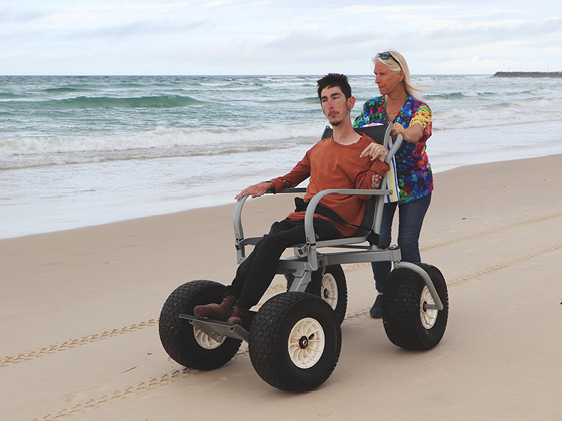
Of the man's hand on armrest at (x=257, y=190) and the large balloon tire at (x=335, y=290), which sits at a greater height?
the man's hand on armrest at (x=257, y=190)

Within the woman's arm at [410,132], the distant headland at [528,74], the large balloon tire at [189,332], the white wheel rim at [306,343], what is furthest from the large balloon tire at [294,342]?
the distant headland at [528,74]

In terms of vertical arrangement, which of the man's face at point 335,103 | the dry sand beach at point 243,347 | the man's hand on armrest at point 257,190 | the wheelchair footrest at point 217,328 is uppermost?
the man's face at point 335,103

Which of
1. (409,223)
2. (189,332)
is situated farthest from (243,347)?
(409,223)

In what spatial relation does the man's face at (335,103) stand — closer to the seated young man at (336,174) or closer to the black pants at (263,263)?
the seated young man at (336,174)

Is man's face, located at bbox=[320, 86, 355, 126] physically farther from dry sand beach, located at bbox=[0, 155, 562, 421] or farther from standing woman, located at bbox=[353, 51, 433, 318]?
dry sand beach, located at bbox=[0, 155, 562, 421]

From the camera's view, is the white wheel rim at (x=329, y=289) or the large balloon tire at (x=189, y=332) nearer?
the large balloon tire at (x=189, y=332)

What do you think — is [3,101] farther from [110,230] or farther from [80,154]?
[110,230]

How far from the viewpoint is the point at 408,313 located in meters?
3.36

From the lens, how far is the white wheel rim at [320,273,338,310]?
13.3ft

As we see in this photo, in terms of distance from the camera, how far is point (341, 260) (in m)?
3.36

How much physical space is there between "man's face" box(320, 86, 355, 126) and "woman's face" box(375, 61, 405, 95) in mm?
332

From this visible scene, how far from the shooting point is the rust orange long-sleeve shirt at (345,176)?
133 inches

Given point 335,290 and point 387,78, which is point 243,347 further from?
point 387,78

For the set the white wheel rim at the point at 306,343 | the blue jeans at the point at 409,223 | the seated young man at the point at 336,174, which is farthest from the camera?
the blue jeans at the point at 409,223
